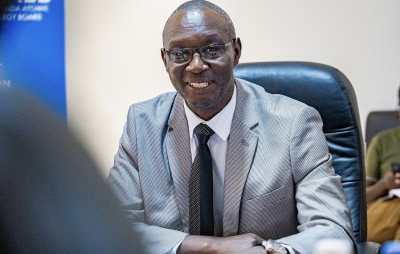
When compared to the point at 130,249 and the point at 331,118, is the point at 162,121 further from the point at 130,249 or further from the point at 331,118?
the point at 130,249

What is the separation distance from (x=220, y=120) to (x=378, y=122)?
101cm

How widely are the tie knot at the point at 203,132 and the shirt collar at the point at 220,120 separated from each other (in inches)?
0.4

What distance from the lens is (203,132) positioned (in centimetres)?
177

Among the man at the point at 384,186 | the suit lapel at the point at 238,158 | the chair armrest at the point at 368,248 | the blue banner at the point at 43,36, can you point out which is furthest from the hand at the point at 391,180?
the blue banner at the point at 43,36

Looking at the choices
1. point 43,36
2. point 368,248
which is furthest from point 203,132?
point 43,36

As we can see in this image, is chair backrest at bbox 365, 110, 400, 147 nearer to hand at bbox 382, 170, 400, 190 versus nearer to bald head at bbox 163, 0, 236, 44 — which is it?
hand at bbox 382, 170, 400, 190

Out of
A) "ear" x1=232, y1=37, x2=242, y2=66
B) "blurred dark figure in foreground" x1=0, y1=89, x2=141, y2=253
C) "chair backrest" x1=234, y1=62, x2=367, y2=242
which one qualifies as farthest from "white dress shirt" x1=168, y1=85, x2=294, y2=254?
"blurred dark figure in foreground" x1=0, y1=89, x2=141, y2=253

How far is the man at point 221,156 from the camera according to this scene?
65.8 inches

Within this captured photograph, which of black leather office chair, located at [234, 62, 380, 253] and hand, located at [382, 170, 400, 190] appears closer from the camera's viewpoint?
black leather office chair, located at [234, 62, 380, 253]

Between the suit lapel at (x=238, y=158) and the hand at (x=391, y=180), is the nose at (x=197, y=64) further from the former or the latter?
the hand at (x=391, y=180)

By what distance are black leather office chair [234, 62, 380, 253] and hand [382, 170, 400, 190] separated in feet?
1.94

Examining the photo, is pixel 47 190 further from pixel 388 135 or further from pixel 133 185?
pixel 388 135

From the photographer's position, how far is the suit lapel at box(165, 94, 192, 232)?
5.73 feet

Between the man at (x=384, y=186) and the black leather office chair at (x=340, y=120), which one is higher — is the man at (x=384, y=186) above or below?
below
